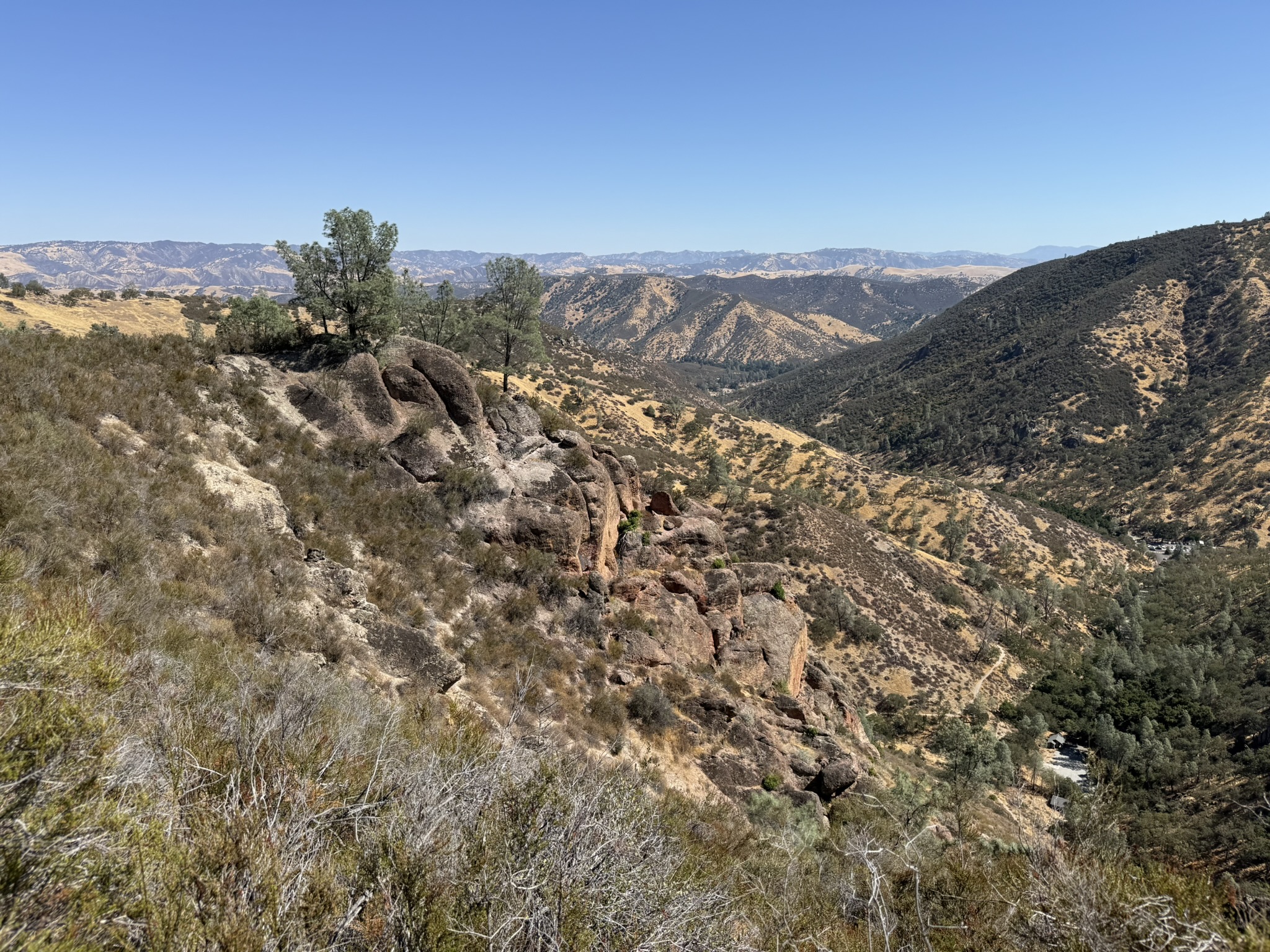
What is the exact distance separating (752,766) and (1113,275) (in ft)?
617

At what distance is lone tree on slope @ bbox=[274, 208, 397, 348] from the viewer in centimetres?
1791

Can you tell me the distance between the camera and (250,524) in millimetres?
11438

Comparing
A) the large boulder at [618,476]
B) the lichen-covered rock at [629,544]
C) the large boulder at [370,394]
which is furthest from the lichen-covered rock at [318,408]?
the lichen-covered rock at [629,544]

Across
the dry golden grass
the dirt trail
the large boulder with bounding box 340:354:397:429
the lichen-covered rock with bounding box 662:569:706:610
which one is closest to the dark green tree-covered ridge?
the dirt trail

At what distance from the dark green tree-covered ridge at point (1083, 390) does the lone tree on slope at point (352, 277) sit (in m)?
108

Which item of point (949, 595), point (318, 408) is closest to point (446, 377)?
point (318, 408)

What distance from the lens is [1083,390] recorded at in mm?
111312

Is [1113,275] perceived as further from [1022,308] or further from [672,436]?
[672,436]

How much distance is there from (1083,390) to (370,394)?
135457mm

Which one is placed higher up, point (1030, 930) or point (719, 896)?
point (719, 896)

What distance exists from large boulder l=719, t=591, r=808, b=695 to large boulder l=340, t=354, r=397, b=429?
13.3m

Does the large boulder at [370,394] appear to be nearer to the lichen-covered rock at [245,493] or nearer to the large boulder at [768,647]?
Answer: the lichen-covered rock at [245,493]

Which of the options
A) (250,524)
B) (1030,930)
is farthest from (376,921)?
(250,524)

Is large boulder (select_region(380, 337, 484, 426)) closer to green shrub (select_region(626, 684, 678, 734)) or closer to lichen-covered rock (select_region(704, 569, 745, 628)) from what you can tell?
green shrub (select_region(626, 684, 678, 734))
